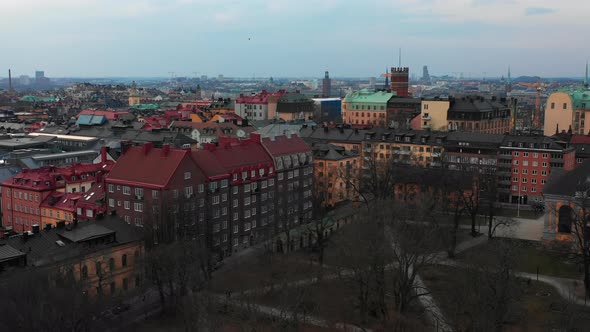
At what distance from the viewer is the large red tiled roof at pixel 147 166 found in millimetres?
55031

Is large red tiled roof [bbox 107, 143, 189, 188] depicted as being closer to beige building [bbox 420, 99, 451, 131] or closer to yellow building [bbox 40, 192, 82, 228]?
yellow building [bbox 40, 192, 82, 228]

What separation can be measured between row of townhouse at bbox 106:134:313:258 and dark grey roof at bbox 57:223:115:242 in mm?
3524

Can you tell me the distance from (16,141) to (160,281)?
63221 mm

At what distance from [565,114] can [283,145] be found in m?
72.6

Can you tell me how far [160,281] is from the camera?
139ft

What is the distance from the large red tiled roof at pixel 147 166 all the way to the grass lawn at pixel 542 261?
1041 inches

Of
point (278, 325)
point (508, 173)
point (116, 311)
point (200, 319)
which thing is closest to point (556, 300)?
point (278, 325)

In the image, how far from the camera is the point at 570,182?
60531mm

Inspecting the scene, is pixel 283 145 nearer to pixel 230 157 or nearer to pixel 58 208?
pixel 230 157

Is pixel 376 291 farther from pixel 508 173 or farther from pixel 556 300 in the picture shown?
pixel 508 173

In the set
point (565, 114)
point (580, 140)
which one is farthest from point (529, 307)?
point (565, 114)

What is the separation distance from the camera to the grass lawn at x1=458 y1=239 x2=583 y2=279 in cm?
5297

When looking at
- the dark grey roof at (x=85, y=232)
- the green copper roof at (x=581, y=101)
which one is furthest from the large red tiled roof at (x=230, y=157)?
the green copper roof at (x=581, y=101)

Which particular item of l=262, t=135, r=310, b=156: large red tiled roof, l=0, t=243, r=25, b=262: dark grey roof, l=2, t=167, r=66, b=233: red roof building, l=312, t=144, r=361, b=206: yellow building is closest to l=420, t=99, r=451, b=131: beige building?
l=312, t=144, r=361, b=206: yellow building
